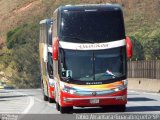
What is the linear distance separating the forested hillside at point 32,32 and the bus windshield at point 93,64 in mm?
51579

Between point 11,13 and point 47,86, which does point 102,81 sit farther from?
point 11,13

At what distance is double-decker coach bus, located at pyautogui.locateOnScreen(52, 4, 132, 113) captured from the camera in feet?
86.5

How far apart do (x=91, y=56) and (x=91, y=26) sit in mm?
1055

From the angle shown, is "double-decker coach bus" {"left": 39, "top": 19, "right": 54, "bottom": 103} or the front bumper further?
"double-decker coach bus" {"left": 39, "top": 19, "right": 54, "bottom": 103}

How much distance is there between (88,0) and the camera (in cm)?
13350

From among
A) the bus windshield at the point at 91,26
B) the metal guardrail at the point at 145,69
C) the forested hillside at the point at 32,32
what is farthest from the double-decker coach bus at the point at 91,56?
the forested hillside at the point at 32,32

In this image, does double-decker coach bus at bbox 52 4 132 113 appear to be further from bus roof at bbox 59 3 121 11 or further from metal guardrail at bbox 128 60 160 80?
metal guardrail at bbox 128 60 160 80

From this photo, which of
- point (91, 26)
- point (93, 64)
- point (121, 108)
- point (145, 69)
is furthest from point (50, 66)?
point (145, 69)

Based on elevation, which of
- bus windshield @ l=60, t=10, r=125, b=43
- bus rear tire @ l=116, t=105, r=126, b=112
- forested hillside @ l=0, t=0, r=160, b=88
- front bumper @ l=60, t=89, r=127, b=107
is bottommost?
forested hillside @ l=0, t=0, r=160, b=88

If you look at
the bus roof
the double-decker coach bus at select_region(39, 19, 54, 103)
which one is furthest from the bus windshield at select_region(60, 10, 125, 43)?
the double-decker coach bus at select_region(39, 19, 54, 103)

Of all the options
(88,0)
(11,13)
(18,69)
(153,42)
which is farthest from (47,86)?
(11,13)

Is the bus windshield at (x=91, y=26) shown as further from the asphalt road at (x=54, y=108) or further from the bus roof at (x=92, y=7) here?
the asphalt road at (x=54, y=108)

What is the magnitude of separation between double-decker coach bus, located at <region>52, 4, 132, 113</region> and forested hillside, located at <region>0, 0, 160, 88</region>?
5144 cm

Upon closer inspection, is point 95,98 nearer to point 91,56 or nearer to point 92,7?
point 91,56
